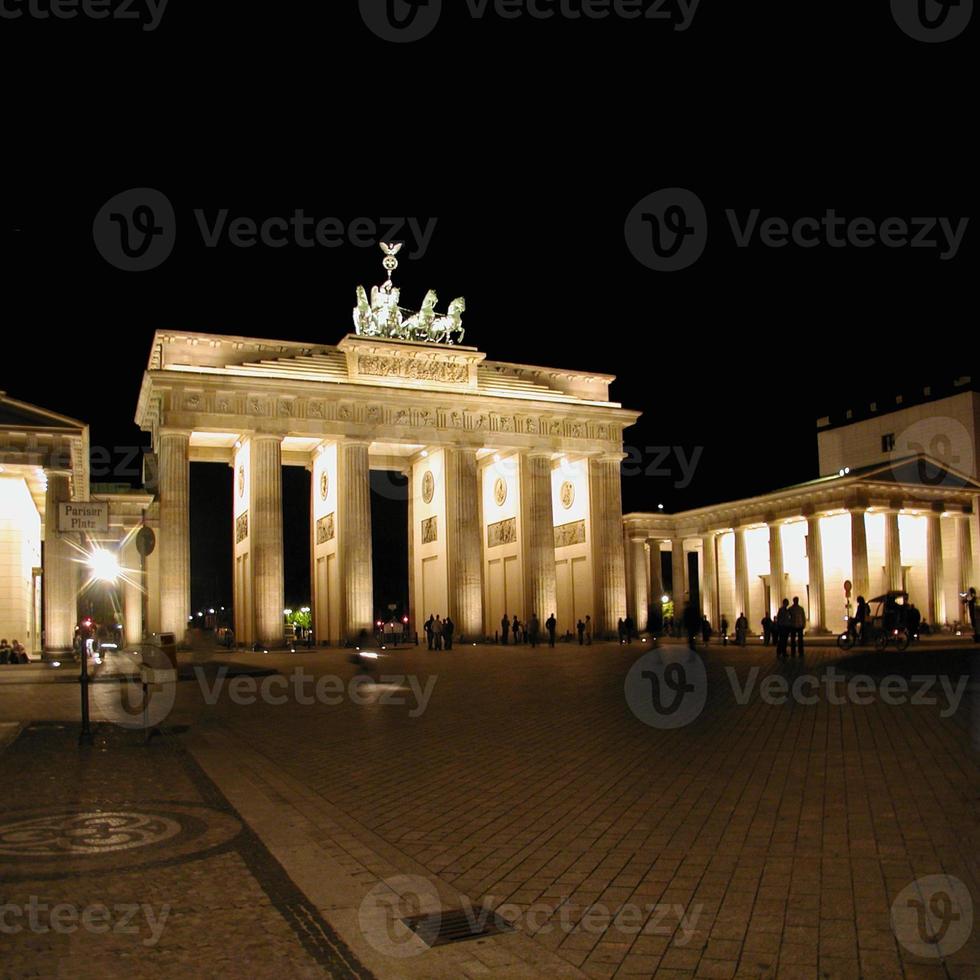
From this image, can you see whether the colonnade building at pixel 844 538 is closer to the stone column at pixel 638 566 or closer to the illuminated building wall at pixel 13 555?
the stone column at pixel 638 566

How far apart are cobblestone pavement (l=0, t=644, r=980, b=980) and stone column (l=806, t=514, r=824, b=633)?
4191 cm

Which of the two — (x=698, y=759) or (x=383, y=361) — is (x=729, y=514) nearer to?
(x=383, y=361)

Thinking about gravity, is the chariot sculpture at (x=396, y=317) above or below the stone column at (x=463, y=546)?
above

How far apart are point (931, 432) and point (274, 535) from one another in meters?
50.7

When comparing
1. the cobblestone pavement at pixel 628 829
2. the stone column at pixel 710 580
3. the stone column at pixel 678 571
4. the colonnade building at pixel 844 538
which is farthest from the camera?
the stone column at pixel 678 571

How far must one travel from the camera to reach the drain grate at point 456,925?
17.5 ft

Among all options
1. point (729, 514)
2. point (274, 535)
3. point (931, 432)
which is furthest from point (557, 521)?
point (931, 432)

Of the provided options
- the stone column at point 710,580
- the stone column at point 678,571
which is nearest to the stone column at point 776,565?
the stone column at point 710,580

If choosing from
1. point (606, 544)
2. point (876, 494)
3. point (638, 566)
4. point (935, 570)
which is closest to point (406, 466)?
point (606, 544)

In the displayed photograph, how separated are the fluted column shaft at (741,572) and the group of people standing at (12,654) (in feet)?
144

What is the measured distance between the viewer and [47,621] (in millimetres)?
35094

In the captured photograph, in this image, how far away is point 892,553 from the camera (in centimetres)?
5519

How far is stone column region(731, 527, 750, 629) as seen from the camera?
63906 millimetres

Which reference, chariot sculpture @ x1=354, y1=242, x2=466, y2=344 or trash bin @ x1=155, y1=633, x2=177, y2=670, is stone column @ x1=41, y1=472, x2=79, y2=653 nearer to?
trash bin @ x1=155, y1=633, x2=177, y2=670
